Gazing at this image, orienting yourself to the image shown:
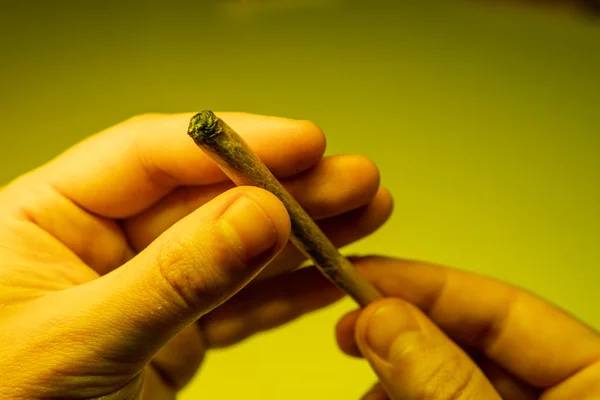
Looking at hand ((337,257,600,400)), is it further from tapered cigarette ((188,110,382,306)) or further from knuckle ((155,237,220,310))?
knuckle ((155,237,220,310))

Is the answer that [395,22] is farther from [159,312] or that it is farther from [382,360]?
[159,312]

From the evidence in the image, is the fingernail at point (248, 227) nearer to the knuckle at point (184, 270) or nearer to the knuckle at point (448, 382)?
the knuckle at point (184, 270)

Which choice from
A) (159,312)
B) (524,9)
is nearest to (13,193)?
(159,312)

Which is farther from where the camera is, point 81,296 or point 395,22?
point 395,22

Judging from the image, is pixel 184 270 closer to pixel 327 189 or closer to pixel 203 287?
pixel 203 287

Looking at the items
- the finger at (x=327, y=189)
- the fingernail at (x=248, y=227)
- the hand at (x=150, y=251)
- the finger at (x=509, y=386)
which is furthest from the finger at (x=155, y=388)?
the finger at (x=509, y=386)

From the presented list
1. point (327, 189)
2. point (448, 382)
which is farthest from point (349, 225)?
point (448, 382)
